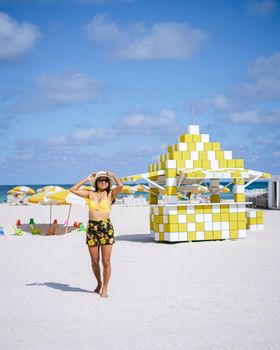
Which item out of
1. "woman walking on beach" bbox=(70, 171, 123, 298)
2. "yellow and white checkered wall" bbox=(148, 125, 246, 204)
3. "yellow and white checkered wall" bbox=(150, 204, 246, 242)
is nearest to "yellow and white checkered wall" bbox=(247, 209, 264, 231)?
"yellow and white checkered wall" bbox=(148, 125, 246, 204)

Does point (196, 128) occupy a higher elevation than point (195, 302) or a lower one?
higher

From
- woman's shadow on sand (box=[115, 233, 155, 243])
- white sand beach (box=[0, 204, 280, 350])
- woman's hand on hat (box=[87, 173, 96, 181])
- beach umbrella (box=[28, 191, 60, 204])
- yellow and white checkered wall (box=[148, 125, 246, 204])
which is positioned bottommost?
white sand beach (box=[0, 204, 280, 350])

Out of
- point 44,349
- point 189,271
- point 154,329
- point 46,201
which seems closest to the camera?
point 44,349

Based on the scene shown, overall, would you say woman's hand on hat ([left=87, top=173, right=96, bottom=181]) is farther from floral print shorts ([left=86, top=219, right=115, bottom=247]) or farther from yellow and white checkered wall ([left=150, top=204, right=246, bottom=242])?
yellow and white checkered wall ([left=150, top=204, right=246, bottom=242])

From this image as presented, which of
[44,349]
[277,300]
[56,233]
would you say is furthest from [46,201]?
[44,349]

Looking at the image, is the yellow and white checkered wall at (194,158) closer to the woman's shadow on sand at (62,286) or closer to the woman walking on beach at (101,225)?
the woman's shadow on sand at (62,286)

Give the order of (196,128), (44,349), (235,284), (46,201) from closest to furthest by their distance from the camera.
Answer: (44,349)
(235,284)
(196,128)
(46,201)

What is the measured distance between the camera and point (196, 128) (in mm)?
14719

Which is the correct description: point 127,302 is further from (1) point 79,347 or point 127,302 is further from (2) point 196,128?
(2) point 196,128

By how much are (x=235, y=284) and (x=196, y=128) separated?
7.78 metres

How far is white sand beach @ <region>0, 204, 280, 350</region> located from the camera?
4.74 m

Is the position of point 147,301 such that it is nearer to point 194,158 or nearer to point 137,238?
point 194,158

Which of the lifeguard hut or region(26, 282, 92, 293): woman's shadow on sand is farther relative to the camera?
the lifeguard hut

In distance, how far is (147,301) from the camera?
643 cm
